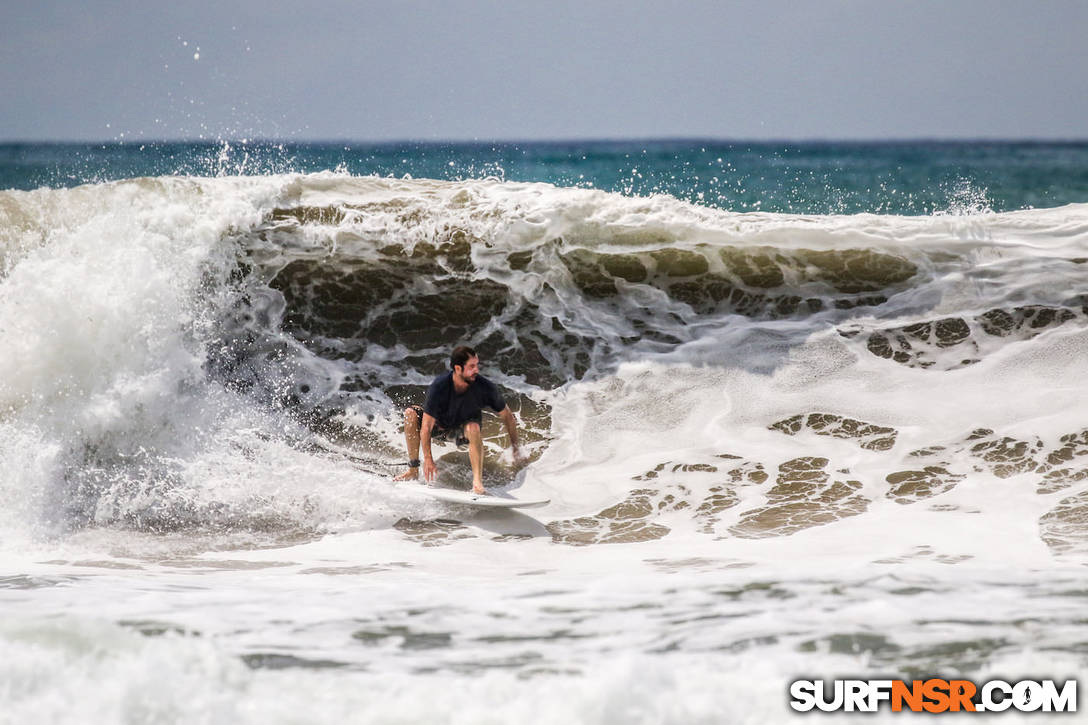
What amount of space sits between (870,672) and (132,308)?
5.74 m

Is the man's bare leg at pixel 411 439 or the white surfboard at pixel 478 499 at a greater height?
the man's bare leg at pixel 411 439

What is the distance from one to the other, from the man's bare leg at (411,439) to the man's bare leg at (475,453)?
13.7 inches

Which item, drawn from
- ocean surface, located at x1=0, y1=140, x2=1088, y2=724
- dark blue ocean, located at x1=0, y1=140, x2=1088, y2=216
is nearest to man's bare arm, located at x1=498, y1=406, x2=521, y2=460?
ocean surface, located at x1=0, y1=140, x2=1088, y2=724

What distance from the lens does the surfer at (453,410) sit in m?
6.61

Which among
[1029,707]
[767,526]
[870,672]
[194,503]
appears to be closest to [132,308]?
[194,503]

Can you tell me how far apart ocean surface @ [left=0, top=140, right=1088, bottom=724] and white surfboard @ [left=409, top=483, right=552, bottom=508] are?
0.10m

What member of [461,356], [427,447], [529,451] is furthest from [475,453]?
[529,451]

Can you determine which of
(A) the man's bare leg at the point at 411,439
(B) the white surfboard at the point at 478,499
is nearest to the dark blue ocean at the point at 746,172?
(A) the man's bare leg at the point at 411,439

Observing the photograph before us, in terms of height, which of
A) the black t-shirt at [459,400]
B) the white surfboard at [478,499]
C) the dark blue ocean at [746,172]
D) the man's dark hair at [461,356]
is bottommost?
the white surfboard at [478,499]

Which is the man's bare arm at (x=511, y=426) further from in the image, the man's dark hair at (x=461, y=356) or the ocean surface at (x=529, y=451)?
the man's dark hair at (x=461, y=356)

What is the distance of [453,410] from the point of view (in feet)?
22.1

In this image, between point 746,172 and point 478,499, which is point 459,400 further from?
point 746,172

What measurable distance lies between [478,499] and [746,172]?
23252 millimetres

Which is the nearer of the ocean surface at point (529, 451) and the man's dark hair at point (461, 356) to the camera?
the ocean surface at point (529, 451)
